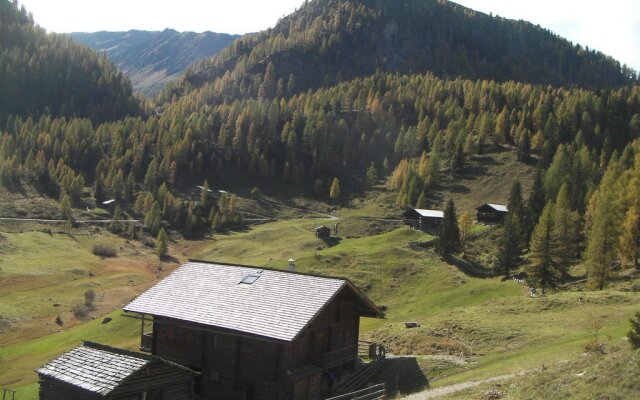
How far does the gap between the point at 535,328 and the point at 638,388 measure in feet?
74.2

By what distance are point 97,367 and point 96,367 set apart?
0.19 ft

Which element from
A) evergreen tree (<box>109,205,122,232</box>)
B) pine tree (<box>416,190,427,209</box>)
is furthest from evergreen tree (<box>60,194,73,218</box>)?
pine tree (<box>416,190,427,209</box>)

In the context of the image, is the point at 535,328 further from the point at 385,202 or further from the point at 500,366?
the point at 385,202

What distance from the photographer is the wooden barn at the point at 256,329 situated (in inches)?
1318

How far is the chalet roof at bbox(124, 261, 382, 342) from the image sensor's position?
32.7m

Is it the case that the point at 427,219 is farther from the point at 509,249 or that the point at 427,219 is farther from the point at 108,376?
the point at 108,376

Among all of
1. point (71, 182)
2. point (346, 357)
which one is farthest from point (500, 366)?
point (71, 182)

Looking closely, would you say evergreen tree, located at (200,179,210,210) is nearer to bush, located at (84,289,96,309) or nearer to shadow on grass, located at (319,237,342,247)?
shadow on grass, located at (319,237,342,247)

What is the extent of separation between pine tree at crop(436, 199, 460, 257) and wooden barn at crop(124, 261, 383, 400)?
54.1 m

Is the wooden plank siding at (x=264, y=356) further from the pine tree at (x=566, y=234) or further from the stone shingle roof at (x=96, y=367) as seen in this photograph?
the pine tree at (x=566, y=234)

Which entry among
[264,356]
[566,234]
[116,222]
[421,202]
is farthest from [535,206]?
A: [116,222]

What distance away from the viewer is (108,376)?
27703 millimetres

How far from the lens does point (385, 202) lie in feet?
563

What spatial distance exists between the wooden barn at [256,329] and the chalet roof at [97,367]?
19.3 ft
